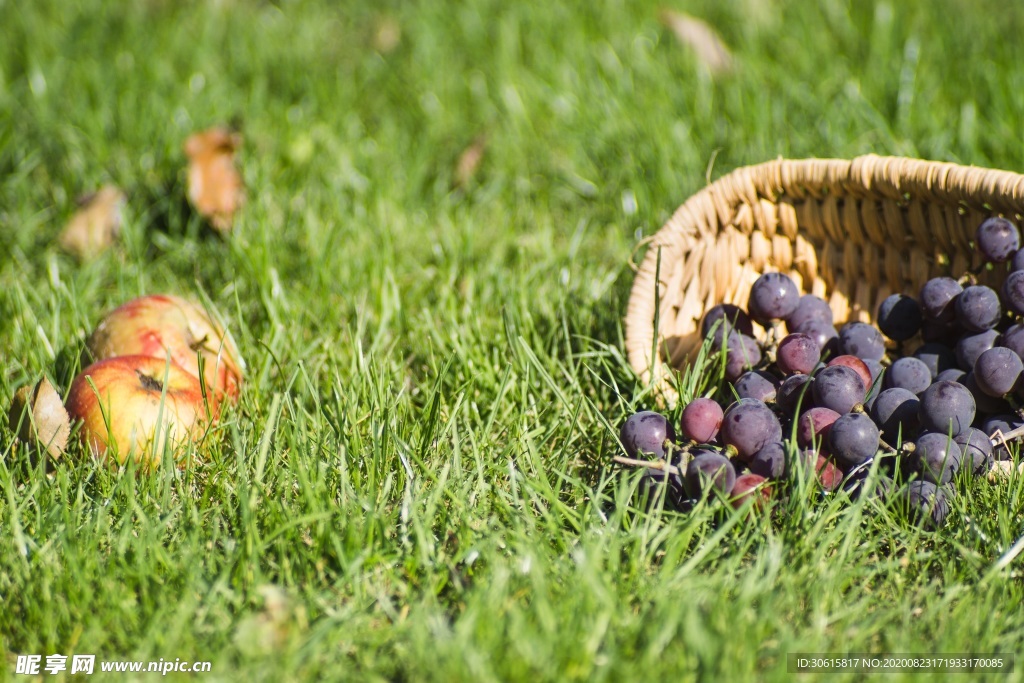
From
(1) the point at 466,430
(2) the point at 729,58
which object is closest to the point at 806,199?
(1) the point at 466,430

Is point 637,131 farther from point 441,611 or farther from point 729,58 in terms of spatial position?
point 441,611

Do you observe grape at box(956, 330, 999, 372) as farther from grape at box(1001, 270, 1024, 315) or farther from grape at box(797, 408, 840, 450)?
grape at box(797, 408, 840, 450)

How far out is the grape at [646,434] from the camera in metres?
1.53

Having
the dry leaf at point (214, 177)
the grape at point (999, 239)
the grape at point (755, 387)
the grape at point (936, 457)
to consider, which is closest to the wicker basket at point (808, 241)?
the grape at point (999, 239)

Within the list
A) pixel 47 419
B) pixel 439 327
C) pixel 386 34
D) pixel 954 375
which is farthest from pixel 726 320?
pixel 386 34

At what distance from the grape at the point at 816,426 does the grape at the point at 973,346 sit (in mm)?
330

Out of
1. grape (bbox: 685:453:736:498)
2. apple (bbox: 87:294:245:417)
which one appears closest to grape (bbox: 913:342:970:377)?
grape (bbox: 685:453:736:498)

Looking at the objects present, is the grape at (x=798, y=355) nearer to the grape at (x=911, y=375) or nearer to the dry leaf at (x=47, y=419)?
the grape at (x=911, y=375)

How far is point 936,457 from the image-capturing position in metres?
1.44

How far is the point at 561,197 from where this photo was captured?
8.71 ft

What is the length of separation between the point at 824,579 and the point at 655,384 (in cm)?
56

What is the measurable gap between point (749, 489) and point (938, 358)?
58 cm

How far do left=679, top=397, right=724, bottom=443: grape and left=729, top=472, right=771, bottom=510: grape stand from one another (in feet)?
0.33

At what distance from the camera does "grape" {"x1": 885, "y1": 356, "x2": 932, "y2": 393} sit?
1658 millimetres
